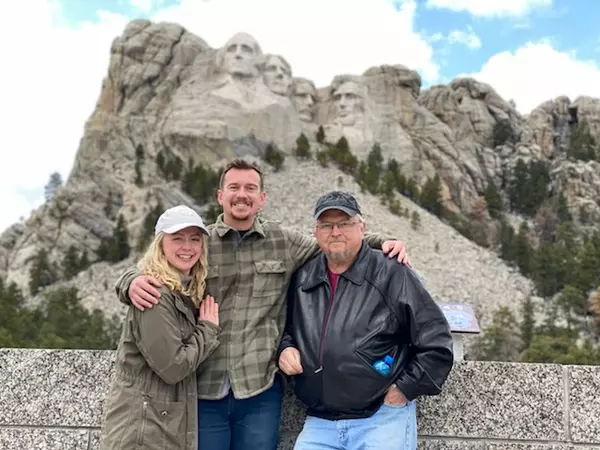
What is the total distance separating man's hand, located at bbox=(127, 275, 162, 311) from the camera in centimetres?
349

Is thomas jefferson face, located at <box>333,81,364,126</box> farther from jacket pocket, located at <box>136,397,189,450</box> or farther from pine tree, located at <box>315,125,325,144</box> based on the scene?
jacket pocket, located at <box>136,397,189,450</box>

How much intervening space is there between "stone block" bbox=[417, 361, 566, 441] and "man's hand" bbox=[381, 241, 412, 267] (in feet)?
3.30

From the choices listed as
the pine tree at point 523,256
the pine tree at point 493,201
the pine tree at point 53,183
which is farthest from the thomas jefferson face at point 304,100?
the pine tree at point 53,183

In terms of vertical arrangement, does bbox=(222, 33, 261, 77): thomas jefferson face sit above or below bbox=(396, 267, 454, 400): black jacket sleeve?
above

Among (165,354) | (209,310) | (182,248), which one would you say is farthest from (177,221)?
(165,354)

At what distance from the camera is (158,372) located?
3510 millimetres

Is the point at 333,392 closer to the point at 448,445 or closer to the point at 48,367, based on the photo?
the point at 448,445

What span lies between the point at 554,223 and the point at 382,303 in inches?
2916

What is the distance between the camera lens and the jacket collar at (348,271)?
12.3 ft

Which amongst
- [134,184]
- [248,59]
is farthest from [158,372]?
[248,59]

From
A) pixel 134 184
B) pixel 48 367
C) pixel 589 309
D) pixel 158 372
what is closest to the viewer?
pixel 158 372

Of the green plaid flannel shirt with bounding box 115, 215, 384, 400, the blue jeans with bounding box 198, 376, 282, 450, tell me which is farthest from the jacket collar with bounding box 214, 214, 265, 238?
the blue jeans with bounding box 198, 376, 282, 450

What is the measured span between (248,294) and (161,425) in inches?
36.3

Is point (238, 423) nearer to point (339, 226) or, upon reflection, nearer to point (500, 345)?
point (339, 226)
